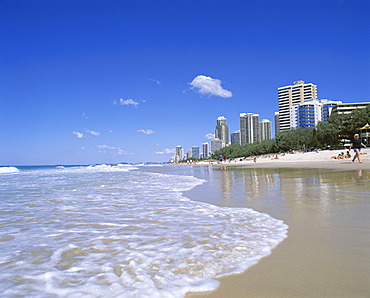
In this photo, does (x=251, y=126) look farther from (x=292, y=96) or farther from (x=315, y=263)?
(x=315, y=263)

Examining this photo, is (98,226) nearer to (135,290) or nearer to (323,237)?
(135,290)

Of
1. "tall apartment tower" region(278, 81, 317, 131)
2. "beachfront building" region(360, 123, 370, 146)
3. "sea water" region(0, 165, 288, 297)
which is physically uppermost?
"tall apartment tower" region(278, 81, 317, 131)

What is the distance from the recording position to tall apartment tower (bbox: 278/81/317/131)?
146125 mm

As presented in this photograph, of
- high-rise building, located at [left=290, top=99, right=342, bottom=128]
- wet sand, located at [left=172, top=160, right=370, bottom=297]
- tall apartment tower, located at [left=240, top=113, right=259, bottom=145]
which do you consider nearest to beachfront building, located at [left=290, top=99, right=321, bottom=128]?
high-rise building, located at [left=290, top=99, right=342, bottom=128]

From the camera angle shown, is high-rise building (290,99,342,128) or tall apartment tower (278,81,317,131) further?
tall apartment tower (278,81,317,131)

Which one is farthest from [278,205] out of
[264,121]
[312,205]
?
[264,121]

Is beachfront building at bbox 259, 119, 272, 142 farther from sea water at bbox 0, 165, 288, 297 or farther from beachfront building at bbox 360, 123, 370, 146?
sea water at bbox 0, 165, 288, 297

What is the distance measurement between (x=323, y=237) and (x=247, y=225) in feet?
3.71

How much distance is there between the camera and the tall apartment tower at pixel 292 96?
146125 mm

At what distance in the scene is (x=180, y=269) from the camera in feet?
8.22

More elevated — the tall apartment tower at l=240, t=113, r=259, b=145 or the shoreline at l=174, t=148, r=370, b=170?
the tall apartment tower at l=240, t=113, r=259, b=145

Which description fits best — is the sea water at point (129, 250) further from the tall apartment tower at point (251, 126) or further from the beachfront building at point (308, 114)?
the tall apartment tower at point (251, 126)

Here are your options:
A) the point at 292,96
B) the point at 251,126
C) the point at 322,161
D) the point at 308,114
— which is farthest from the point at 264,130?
the point at 322,161

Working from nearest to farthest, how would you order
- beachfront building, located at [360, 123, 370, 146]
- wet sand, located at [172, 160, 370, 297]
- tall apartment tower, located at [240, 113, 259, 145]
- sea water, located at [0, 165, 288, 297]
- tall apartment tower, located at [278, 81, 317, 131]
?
wet sand, located at [172, 160, 370, 297]
sea water, located at [0, 165, 288, 297]
beachfront building, located at [360, 123, 370, 146]
tall apartment tower, located at [278, 81, 317, 131]
tall apartment tower, located at [240, 113, 259, 145]
